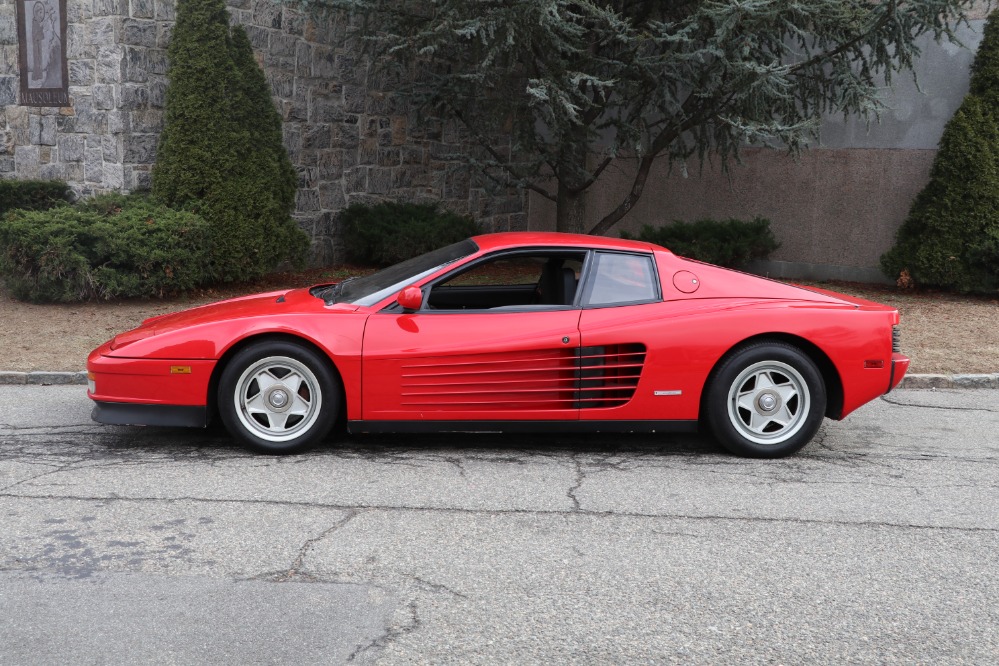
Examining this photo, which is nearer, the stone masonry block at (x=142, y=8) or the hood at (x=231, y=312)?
the hood at (x=231, y=312)

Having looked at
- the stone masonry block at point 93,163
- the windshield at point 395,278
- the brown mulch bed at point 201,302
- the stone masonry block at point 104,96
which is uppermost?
the stone masonry block at point 104,96

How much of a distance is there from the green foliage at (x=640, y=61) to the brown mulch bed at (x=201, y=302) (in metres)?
2.45

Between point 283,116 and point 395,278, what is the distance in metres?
8.00

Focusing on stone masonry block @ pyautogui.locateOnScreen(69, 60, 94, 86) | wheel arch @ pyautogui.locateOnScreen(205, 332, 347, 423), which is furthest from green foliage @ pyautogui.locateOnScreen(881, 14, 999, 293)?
stone masonry block @ pyautogui.locateOnScreen(69, 60, 94, 86)

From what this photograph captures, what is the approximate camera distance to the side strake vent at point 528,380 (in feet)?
19.1

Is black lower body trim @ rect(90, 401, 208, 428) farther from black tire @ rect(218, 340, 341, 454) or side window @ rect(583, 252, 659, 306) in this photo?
side window @ rect(583, 252, 659, 306)

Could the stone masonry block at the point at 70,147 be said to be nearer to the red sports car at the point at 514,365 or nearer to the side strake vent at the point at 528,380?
the red sports car at the point at 514,365

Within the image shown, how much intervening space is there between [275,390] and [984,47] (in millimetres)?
10336

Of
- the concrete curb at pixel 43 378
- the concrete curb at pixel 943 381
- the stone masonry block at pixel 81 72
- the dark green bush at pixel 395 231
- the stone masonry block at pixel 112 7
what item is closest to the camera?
the concrete curb at pixel 43 378

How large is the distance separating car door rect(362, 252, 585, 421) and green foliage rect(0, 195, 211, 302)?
224 inches

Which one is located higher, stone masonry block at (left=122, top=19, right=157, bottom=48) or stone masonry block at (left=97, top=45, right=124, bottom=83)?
stone masonry block at (left=122, top=19, right=157, bottom=48)

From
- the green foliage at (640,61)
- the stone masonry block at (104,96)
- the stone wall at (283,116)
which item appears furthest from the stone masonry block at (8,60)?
the green foliage at (640,61)

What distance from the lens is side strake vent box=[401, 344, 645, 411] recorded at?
5812 millimetres

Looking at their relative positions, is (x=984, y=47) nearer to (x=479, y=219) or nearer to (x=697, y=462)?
(x=479, y=219)
